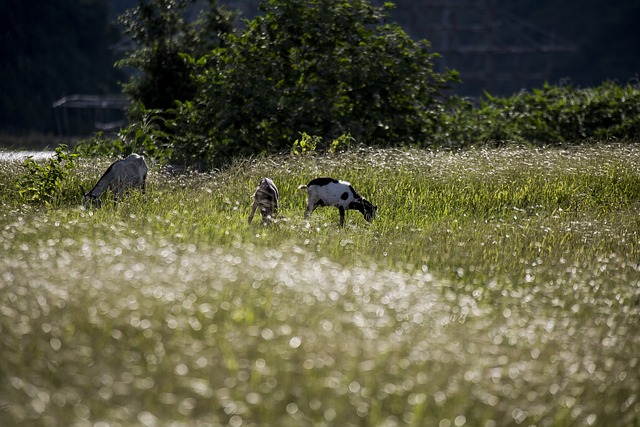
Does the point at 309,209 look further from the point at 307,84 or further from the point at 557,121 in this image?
the point at 557,121

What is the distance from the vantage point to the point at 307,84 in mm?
17203

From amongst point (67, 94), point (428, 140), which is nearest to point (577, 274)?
point (428, 140)

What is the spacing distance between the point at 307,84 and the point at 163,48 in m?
6.00

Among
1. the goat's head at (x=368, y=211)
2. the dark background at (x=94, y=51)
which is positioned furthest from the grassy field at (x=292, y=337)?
the dark background at (x=94, y=51)

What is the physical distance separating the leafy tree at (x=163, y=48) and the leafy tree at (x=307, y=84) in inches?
142

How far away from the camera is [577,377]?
526 cm

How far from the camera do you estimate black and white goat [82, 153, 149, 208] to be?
11016mm

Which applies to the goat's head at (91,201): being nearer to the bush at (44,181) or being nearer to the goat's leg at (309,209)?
the bush at (44,181)

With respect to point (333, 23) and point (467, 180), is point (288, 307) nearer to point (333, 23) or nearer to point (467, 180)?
point (467, 180)

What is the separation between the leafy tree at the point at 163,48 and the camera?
21.5 m

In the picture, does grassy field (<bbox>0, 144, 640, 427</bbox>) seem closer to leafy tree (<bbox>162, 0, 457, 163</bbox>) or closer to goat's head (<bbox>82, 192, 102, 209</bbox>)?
goat's head (<bbox>82, 192, 102, 209</bbox>)

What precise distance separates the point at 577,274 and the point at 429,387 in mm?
4070

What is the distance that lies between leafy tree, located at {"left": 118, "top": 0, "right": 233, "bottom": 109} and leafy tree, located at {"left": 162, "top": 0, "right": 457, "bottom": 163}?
3596mm

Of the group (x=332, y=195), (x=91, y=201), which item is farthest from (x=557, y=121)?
(x=91, y=201)
